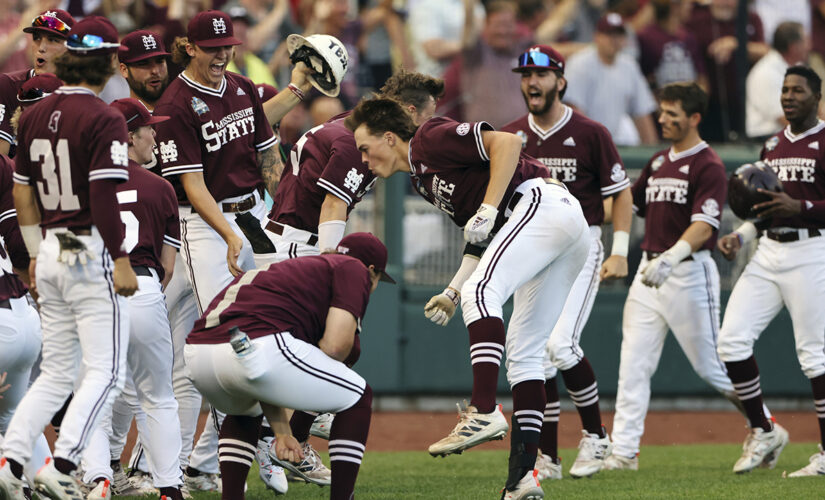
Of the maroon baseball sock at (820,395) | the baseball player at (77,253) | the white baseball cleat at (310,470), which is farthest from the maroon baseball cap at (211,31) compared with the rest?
the maroon baseball sock at (820,395)

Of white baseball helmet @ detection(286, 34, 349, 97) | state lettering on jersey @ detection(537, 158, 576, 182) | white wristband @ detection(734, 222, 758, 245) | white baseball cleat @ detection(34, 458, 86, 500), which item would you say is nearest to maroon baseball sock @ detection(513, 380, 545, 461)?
white baseball cleat @ detection(34, 458, 86, 500)

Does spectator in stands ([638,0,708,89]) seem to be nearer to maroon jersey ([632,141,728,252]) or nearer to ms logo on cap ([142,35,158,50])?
maroon jersey ([632,141,728,252])

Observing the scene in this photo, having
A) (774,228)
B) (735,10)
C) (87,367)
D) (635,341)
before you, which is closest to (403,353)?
(635,341)

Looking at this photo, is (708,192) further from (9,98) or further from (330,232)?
(9,98)

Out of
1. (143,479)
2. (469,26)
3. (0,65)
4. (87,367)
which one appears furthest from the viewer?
(469,26)

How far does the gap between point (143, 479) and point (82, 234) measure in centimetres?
209

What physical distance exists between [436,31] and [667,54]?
2546 mm

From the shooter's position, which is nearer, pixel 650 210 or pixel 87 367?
pixel 87 367

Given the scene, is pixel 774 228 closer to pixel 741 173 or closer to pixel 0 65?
pixel 741 173

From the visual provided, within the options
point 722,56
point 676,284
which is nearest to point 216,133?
point 676,284

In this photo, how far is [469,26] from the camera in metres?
11.5

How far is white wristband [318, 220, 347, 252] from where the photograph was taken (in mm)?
6824

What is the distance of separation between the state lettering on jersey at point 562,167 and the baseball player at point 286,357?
267 cm

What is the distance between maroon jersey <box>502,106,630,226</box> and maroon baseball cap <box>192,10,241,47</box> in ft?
7.32
